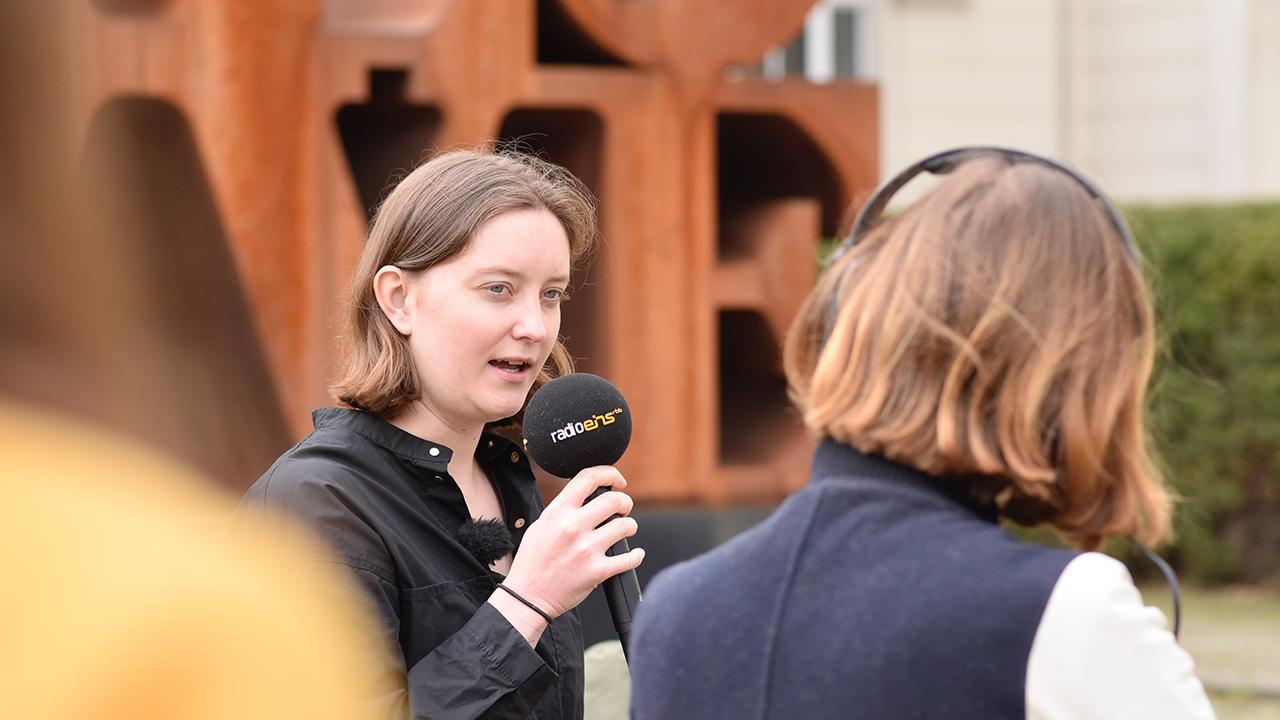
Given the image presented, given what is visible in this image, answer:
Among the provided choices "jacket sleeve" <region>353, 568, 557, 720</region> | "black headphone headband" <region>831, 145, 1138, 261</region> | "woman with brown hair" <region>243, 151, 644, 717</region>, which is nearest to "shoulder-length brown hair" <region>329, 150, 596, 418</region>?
"woman with brown hair" <region>243, 151, 644, 717</region>

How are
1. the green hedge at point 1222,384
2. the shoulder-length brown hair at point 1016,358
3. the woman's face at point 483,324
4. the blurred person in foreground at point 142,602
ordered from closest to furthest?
1. the blurred person in foreground at point 142,602
2. the shoulder-length brown hair at point 1016,358
3. the woman's face at point 483,324
4. the green hedge at point 1222,384

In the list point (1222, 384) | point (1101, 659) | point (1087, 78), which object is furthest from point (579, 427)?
point (1087, 78)

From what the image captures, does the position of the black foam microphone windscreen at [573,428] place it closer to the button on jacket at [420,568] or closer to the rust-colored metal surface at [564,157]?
the button on jacket at [420,568]

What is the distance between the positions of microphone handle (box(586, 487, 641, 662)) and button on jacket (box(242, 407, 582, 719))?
0.11 meters

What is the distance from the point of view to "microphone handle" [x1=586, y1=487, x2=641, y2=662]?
2.00 metres

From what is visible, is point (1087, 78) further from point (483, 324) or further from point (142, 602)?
point (142, 602)

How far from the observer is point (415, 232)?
86.4 inches

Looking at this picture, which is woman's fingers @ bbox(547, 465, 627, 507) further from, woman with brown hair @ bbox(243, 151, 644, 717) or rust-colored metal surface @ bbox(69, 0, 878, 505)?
rust-colored metal surface @ bbox(69, 0, 878, 505)

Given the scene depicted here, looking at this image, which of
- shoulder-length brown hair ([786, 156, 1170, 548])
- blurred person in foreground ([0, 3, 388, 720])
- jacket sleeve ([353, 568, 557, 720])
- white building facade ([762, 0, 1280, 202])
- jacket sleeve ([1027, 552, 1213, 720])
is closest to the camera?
blurred person in foreground ([0, 3, 388, 720])

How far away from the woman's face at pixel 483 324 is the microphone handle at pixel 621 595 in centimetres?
24

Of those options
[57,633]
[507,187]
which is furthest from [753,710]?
[507,187]

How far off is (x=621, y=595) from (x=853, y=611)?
0.83m

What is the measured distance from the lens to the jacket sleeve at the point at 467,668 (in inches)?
74.9

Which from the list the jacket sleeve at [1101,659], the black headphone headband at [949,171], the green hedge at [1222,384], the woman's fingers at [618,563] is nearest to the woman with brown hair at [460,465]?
the woman's fingers at [618,563]
